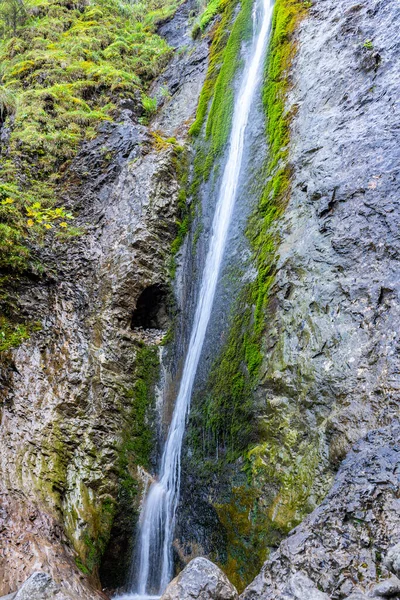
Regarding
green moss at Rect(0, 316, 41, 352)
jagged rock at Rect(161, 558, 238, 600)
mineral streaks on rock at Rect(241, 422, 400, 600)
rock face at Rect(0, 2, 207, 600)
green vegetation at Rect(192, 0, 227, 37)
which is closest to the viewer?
mineral streaks on rock at Rect(241, 422, 400, 600)

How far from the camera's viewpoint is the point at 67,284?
265 inches

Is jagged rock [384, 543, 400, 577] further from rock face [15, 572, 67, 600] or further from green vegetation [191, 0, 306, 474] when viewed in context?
rock face [15, 572, 67, 600]

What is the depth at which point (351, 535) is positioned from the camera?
2.53 metres

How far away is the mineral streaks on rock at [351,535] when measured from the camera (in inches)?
91.6

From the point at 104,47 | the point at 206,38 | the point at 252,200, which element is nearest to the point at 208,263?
the point at 252,200

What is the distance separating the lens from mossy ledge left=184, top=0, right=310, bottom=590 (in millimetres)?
3812

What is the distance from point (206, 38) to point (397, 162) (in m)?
9.55

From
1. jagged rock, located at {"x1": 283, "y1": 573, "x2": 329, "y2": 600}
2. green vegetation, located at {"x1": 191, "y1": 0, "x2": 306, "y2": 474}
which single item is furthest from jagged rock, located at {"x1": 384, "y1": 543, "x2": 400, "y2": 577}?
green vegetation, located at {"x1": 191, "y1": 0, "x2": 306, "y2": 474}

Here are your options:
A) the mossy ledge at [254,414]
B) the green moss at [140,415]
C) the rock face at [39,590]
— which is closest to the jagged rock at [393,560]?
the mossy ledge at [254,414]

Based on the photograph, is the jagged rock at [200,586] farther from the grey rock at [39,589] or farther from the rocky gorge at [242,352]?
the grey rock at [39,589]

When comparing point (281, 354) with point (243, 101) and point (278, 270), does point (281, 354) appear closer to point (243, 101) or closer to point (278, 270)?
point (278, 270)

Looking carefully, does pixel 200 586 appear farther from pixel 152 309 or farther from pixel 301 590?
pixel 152 309

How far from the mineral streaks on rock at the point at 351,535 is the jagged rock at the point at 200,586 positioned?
0.80 ft

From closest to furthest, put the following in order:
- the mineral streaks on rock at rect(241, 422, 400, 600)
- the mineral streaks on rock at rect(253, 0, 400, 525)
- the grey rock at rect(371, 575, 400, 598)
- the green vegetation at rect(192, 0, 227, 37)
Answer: the grey rock at rect(371, 575, 400, 598) → the mineral streaks on rock at rect(241, 422, 400, 600) → the mineral streaks on rock at rect(253, 0, 400, 525) → the green vegetation at rect(192, 0, 227, 37)
